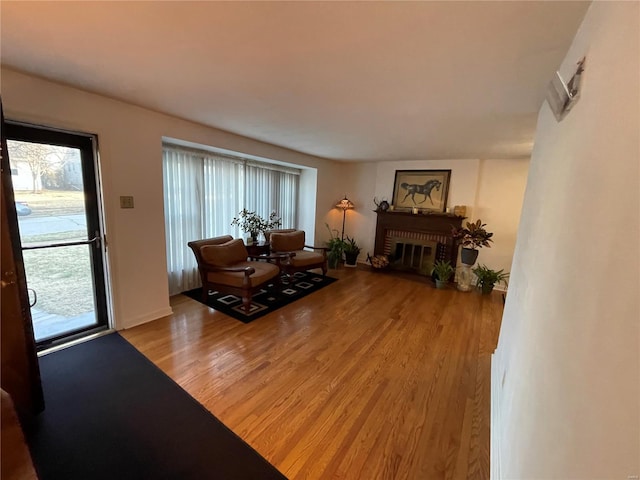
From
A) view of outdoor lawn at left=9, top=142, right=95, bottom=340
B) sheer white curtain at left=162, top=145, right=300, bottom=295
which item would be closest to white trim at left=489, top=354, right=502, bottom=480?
view of outdoor lawn at left=9, top=142, right=95, bottom=340

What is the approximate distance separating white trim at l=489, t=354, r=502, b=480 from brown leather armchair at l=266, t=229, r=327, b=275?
275 cm

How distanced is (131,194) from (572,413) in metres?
3.24

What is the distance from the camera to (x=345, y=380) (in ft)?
6.72

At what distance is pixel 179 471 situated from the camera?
1345 mm

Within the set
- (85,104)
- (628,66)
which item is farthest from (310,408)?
(85,104)

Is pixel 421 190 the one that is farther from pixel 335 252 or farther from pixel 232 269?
pixel 232 269

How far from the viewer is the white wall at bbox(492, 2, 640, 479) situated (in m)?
0.48

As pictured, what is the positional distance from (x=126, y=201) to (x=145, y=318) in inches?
48.4

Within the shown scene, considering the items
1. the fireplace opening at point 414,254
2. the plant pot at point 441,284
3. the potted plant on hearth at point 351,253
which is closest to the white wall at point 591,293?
the plant pot at point 441,284

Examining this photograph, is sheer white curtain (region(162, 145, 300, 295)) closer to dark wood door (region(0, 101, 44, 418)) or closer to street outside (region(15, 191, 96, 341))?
street outside (region(15, 191, 96, 341))

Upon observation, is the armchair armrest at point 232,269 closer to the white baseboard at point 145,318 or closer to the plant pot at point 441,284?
the white baseboard at point 145,318

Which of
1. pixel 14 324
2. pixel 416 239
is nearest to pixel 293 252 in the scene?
pixel 416 239

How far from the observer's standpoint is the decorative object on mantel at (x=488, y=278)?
406cm

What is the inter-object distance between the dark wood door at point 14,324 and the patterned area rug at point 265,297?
5.25ft
